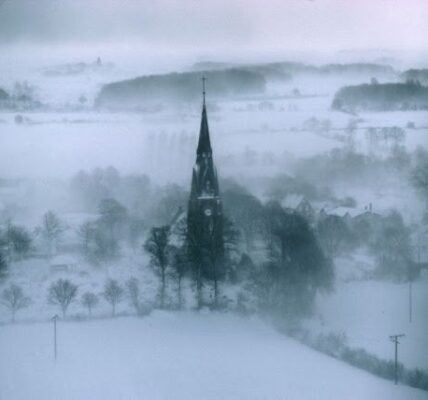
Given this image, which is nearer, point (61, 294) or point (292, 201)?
point (61, 294)

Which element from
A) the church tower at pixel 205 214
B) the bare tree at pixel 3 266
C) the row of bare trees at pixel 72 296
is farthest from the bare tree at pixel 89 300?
the church tower at pixel 205 214

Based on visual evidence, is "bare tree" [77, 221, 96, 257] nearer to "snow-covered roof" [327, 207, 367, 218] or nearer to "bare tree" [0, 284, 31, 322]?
"bare tree" [0, 284, 31, 322]

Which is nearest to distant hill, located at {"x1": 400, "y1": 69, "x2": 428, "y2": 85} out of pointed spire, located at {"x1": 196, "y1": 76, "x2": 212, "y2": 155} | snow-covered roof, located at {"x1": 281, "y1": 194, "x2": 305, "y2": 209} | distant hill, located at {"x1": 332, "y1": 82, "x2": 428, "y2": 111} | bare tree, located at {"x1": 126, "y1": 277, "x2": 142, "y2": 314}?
distant hill, located at {"x1": 332, "y1": 82, "x2": 428, "y2": 111}

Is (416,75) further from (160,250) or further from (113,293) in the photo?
(113,293)

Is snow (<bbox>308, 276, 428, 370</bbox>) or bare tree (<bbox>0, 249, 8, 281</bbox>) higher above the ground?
bare tree (<bbox>0, 249, 8, 281</bbox>)

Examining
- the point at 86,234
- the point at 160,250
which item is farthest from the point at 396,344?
the point at 86,234

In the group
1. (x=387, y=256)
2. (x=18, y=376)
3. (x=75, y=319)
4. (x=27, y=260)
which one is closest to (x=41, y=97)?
(x=27, y=260)

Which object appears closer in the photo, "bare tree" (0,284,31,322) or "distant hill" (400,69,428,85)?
"bare tree" (0,284,31,322)
